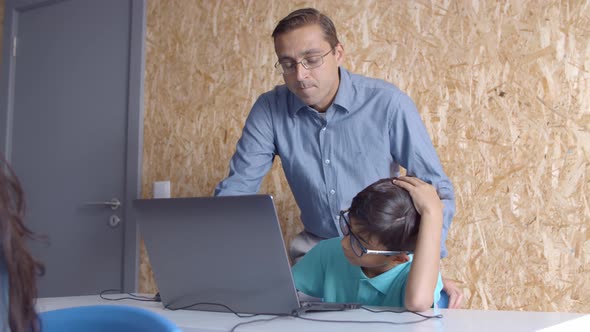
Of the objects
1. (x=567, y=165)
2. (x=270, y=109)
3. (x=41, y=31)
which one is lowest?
(x=567, y=165)

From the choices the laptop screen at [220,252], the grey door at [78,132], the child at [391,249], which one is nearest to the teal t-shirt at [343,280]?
the child at [391,249]

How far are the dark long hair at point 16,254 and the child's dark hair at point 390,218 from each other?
1.05 m

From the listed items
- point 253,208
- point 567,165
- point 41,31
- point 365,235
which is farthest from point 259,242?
point 41,31

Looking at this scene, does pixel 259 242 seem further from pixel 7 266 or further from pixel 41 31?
pixel 41 31

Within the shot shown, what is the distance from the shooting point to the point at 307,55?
202cm

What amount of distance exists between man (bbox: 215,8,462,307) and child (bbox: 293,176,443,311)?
0.43 metres

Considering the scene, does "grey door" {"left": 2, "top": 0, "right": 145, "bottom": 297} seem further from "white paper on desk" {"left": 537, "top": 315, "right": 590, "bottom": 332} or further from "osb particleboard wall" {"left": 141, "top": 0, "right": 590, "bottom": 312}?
"white paper on desk" {"left": 537, "top": 315, "right": 590, "bottom": 332}

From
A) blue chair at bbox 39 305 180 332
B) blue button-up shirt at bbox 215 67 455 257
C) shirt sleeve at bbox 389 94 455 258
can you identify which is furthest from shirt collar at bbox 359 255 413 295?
blue chair at bbox 39 305 180 332

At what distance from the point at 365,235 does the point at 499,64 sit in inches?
52.1

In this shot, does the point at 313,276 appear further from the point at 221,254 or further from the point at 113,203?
the point at 113,203

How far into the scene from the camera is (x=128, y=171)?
3.56m

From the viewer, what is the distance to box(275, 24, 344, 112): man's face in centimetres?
202

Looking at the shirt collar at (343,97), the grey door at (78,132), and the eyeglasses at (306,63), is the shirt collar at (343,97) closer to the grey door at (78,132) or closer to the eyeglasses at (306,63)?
the eyeglasses at (306,63)

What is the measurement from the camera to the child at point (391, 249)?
1484 millimetres
